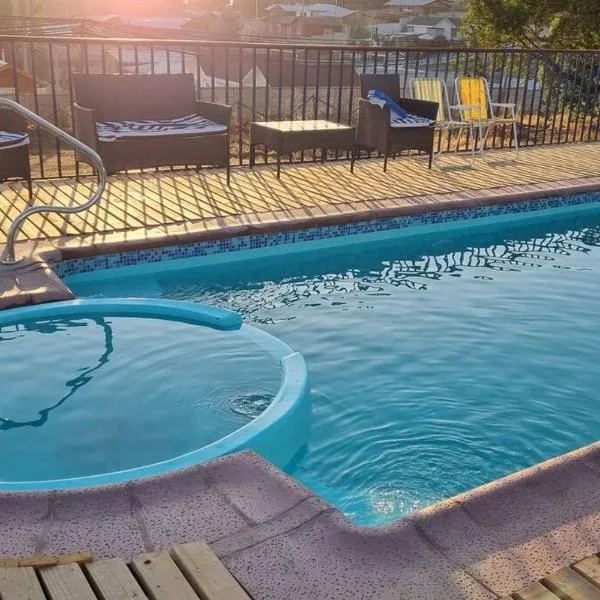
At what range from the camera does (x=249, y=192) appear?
6.26m

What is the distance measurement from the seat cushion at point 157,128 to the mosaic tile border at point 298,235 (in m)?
1.24

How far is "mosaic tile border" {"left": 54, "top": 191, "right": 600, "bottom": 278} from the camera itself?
478 cm

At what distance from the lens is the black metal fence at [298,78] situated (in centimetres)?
683

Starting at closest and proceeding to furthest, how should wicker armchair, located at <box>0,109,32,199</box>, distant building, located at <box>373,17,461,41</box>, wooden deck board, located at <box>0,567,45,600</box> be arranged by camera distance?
wooden deck board, located at <box>0,567,45,600</box>, wicker armchair, located at <box>0,109,32,199</box>, distant building, located at <box>373,17,461,41</box>

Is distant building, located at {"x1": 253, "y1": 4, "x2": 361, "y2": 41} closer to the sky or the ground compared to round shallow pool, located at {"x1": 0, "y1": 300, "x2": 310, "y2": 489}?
closer to the sky

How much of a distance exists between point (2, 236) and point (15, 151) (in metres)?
0.75

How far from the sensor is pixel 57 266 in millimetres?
4605

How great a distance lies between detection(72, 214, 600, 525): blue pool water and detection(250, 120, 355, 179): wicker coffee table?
135 centimetres

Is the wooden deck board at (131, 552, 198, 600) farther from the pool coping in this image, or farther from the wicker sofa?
the wicker sofa

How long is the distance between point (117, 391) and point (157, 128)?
10.8 ft

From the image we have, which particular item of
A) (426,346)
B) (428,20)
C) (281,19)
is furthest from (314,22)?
(426,346)

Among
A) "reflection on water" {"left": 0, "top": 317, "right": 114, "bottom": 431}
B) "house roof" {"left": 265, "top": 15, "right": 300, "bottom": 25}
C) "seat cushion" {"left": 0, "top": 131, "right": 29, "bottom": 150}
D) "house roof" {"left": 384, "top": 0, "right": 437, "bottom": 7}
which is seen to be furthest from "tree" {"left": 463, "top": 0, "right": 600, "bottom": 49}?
"house roof" {"left": 265, "top": 15, "right": 300, "bottom": 25}

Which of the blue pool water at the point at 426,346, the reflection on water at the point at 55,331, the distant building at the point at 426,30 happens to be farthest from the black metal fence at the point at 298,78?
the distant building at the point at 426,30

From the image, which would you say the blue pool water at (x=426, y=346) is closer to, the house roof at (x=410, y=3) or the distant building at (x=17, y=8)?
the distant building at (x=17, y=8)
